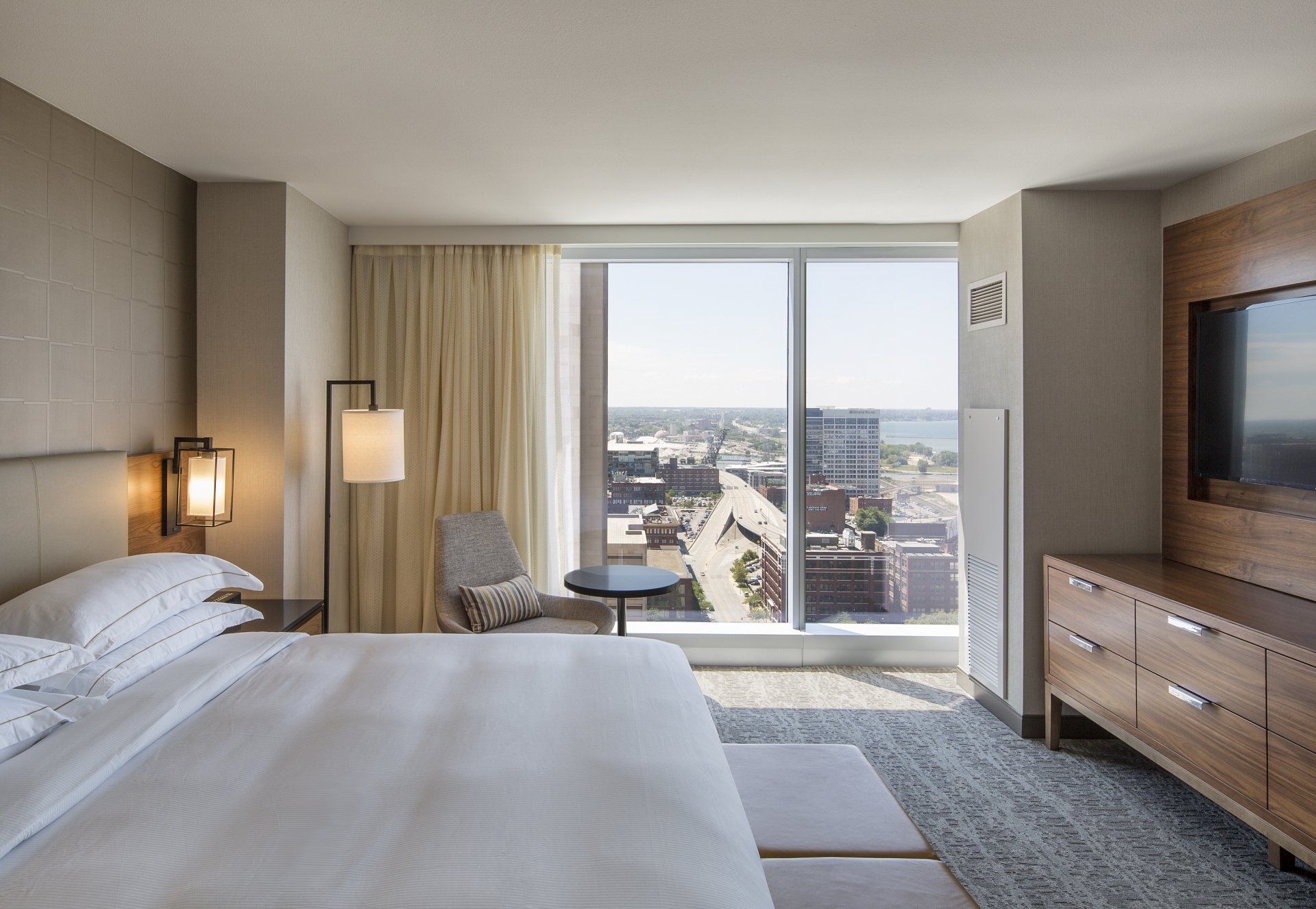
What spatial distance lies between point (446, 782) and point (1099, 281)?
339 centimetres

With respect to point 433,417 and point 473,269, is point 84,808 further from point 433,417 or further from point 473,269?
point 473,269

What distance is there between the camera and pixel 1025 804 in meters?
2.69

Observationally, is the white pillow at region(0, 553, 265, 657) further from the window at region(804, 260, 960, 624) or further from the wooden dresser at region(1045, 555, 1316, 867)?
the wooden dresser at region(1045, 555, 1316, 867)

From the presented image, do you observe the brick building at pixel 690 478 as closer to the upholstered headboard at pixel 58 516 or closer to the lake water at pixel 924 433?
the lake water at pixel 924 433

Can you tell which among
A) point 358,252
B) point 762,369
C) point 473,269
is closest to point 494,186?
point 473,269

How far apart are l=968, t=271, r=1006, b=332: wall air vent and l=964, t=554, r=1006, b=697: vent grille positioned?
121cm

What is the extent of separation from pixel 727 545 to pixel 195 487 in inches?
108

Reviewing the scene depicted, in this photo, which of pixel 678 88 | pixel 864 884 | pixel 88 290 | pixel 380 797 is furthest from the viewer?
pixel 88 290

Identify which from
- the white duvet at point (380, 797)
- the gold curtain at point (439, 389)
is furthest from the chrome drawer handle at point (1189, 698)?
the gold curtain at point (439, 389)

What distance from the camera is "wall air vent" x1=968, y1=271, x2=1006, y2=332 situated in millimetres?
3469

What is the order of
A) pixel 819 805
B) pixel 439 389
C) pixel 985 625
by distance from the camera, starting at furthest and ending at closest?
pixel 439 389
pixel 985 625
pixel 819 805

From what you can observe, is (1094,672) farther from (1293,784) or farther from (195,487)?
(195,487)

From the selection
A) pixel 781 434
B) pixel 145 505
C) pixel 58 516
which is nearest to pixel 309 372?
pixel 145 505

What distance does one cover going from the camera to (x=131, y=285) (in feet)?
9.33
